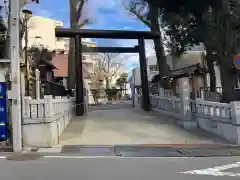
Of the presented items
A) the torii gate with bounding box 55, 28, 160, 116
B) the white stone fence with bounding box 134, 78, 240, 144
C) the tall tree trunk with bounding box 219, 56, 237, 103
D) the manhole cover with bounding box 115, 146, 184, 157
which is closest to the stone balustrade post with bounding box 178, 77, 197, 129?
the white stone fence with bounding box 134, 78, 240, 144

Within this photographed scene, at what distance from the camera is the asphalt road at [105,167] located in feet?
22.3

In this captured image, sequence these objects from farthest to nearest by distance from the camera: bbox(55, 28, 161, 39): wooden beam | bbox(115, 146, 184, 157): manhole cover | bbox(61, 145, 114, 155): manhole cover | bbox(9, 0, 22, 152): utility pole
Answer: bbox(55, 28, 161, 39): wooden beam < bbox(9, 0, 22, 152): utility pole < bbox(61, 145, 114, 155): manhole cover < bbox(115, 146, 184, 157): manhole cover

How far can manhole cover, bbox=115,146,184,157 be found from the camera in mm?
9840

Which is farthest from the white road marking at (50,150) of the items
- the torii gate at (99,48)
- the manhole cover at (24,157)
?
the torii gate at (99,48)

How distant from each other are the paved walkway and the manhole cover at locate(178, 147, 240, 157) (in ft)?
4.91

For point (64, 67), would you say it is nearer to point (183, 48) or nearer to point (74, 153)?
point (183, 48)

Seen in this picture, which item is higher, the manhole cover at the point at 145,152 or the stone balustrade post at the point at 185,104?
the stone balustrade post at the point at 185,104

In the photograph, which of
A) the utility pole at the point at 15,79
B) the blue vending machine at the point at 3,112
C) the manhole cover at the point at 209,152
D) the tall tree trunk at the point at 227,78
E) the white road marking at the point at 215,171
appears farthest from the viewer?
the tall tree trunk at the point at 227,78

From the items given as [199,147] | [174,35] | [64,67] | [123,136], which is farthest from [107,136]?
[64,67]

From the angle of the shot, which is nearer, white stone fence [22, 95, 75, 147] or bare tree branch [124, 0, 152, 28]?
white stone fence [22, 95, 75, 147]

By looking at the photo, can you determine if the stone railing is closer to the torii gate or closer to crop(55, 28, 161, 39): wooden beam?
the torii gate

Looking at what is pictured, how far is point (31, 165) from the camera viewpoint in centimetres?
795

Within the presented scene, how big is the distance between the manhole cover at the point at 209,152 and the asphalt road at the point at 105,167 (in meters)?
0.64

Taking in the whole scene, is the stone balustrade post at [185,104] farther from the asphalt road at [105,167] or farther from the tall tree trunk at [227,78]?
the asphalt road at [105,167]
